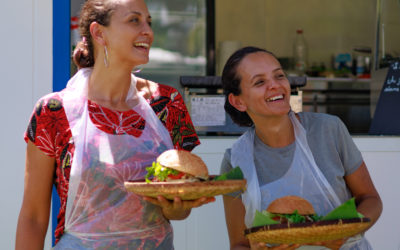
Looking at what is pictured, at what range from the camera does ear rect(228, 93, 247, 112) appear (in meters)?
2.32

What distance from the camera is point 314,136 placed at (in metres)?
2.20

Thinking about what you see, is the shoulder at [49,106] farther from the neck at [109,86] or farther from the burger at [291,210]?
the burger at [291,210]

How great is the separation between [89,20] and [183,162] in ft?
2.21

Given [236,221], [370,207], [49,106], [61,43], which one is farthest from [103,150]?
[61,43]

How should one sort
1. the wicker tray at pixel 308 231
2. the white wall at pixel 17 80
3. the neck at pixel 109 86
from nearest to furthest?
1. the wicker tray at pixel 308 231
2. the neck at pixel 109 86
3. the white wall at pixel 17 80

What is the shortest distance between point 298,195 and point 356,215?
420 mm

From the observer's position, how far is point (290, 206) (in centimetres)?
192

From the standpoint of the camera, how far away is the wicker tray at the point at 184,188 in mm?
1654

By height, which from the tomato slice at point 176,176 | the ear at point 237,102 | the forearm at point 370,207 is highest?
the ear at point 237,102

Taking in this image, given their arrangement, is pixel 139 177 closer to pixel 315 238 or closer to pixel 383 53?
pixel 315 238

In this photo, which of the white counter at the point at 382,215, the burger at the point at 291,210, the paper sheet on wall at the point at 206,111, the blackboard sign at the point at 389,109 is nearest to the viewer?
the burger at the point at 291,210

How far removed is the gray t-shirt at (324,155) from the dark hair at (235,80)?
0.82ft

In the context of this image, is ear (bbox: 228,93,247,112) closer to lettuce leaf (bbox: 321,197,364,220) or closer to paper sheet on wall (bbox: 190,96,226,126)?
lettuce leaf (bbox: 321,197,364,220)

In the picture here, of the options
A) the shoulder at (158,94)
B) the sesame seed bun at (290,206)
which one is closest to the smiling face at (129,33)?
the shoulder at (158,94)
